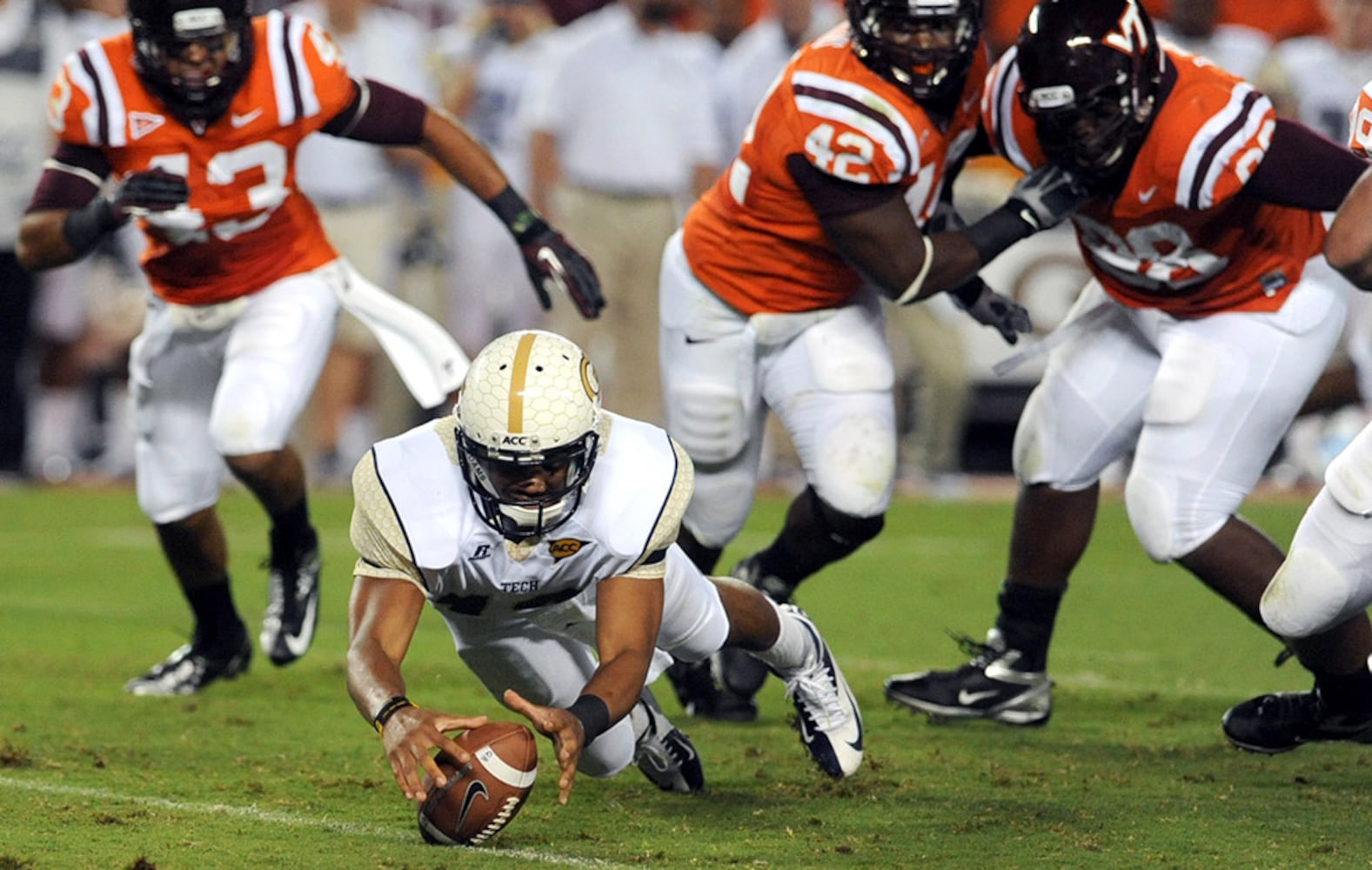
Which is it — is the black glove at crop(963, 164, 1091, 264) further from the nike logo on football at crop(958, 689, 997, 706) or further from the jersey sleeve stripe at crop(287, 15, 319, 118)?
the jersey sleeve stripe at crop(287, 15, 319, 118)

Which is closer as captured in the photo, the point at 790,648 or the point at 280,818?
the point at 280,818

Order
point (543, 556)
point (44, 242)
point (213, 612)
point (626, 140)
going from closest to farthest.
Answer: point (543, 556)
point (44, 242)
point (213, 612)
point (626, 140)

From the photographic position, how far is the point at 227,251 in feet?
16.9

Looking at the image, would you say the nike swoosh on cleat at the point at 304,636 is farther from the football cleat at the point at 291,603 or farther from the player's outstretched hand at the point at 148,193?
the player's outstretched hand at the point at 148,193

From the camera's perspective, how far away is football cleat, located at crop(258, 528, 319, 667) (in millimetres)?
5301

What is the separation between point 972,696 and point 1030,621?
0.22 meters

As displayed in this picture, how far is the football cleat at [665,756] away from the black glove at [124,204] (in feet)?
5.52

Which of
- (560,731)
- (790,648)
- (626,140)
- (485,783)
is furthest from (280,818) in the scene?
(626,140)

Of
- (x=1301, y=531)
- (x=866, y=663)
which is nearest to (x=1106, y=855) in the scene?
(x=1301, y=531)

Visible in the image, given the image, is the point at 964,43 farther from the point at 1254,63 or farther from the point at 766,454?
the point at 766,454

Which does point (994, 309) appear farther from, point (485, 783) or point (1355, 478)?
point (485, 783)

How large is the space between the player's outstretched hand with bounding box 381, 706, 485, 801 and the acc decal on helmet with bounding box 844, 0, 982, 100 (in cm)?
193

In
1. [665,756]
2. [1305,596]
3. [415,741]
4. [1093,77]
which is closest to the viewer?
[415,741]

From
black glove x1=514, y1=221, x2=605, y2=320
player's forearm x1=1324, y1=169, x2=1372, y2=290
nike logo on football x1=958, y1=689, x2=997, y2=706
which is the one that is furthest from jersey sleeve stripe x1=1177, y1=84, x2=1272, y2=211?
black glove x1=514, y1=221, x2=605, y2=320
